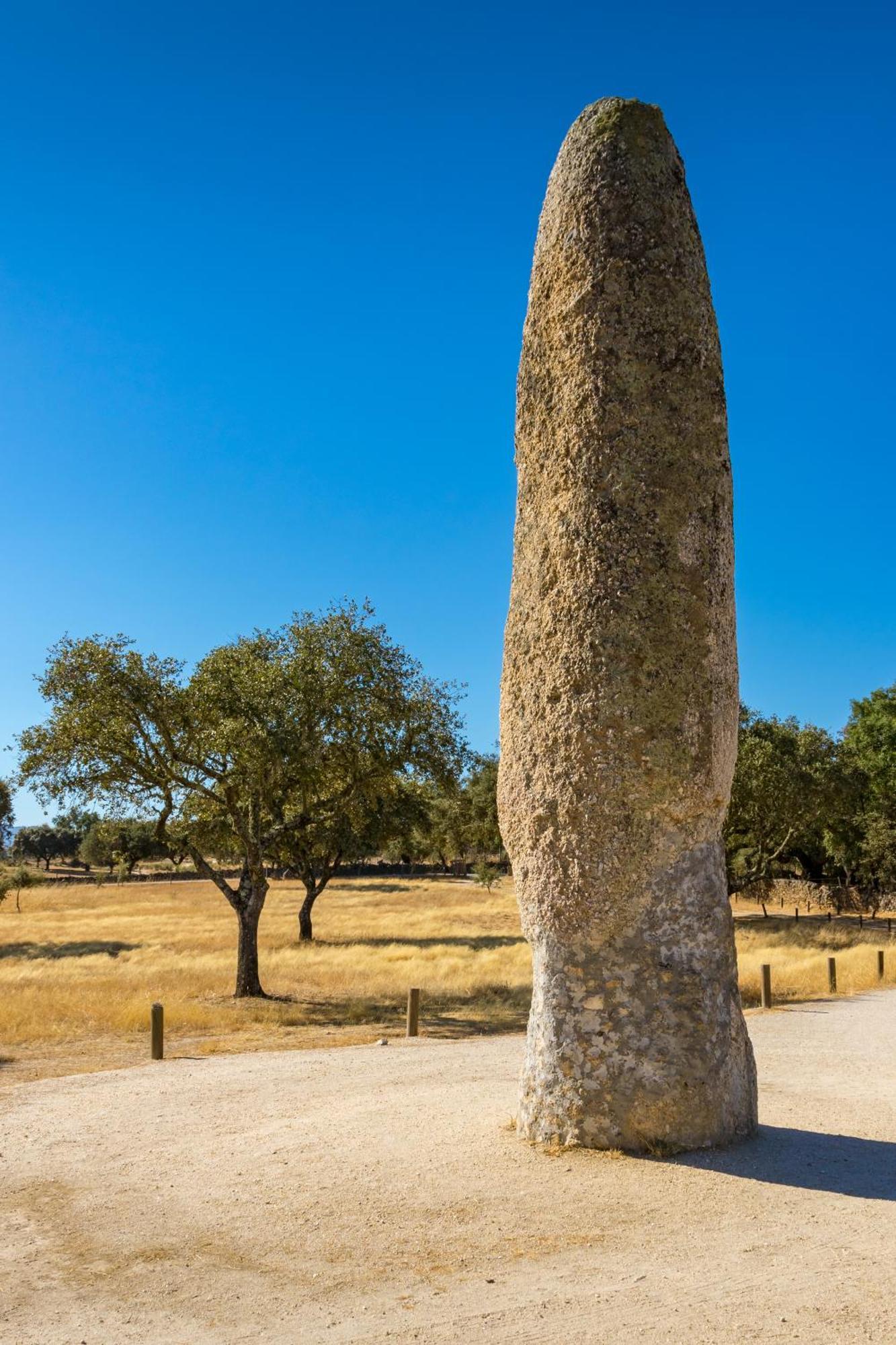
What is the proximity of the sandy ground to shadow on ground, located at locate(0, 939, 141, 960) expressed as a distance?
19.8m

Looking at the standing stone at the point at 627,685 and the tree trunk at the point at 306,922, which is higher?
the standing stone at the point at 627,685

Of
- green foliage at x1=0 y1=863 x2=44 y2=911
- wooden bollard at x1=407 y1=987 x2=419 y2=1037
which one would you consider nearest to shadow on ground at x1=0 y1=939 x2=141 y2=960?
green foliage at x1=0 y1=863 x2=44 y2=911

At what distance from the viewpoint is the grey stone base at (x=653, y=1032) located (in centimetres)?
799

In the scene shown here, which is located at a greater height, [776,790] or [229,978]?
[776,790]

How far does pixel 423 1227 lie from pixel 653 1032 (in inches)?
90.6

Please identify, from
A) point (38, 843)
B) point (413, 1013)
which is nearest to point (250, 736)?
point (413, 1013)

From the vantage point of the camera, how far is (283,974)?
24281 millimetres

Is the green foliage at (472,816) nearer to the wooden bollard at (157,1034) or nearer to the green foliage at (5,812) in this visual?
the green foliage at (5,812)

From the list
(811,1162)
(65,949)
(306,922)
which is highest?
(811,1162)

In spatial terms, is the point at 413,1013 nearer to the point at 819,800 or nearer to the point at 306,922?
the point at 306,922

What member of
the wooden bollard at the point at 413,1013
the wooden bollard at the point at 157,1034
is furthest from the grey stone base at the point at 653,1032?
the wooden bollard at the point at 413,1013

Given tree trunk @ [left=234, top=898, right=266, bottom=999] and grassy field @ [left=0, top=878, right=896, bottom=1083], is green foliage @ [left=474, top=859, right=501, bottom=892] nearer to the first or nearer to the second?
grassy field @ [left=0, top=878, right=896, bottom=1083]

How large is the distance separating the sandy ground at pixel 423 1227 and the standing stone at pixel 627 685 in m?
0.78

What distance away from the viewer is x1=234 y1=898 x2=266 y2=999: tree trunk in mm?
20547
